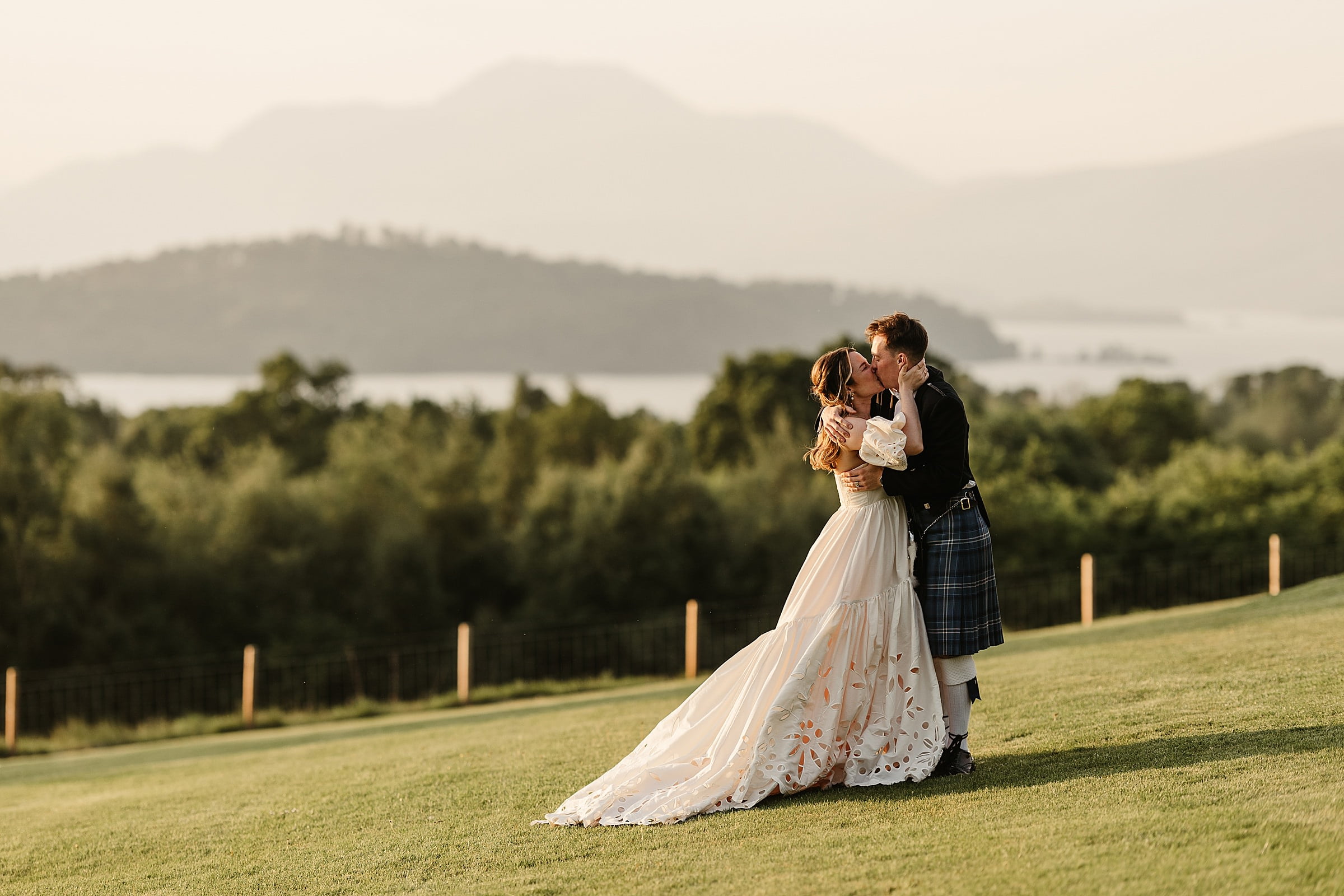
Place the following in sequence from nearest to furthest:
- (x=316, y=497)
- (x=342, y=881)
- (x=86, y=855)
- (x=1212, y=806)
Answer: (x=1212, y=806), (x=342, y=881), (x=86, y=855), (x=316, y=497)

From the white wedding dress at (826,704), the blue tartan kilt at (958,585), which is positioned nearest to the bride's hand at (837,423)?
the white wedding dress at (826,704)

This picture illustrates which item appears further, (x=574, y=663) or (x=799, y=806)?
(x=574, y=663)

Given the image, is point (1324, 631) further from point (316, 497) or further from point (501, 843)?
point (316, 497)

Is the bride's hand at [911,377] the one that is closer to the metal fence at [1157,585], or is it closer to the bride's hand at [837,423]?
the bride's hand at [837,423]

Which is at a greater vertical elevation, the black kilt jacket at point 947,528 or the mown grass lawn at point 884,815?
the black kilt jacket at point 947,528

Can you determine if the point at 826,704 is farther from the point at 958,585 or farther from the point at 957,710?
the point at 958,585

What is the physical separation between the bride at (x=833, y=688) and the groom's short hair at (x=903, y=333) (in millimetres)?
96

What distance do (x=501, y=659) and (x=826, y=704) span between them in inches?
953

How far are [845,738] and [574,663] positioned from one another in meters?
→ 23.8

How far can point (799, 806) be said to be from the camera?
18.3ft

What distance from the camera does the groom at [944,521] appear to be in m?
5.81

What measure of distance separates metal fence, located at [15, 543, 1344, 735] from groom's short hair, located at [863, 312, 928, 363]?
1884 centimetres

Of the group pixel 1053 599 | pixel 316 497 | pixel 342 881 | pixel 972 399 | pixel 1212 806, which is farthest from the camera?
pixel 972 399

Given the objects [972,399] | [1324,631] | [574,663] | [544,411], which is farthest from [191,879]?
[972,399]
